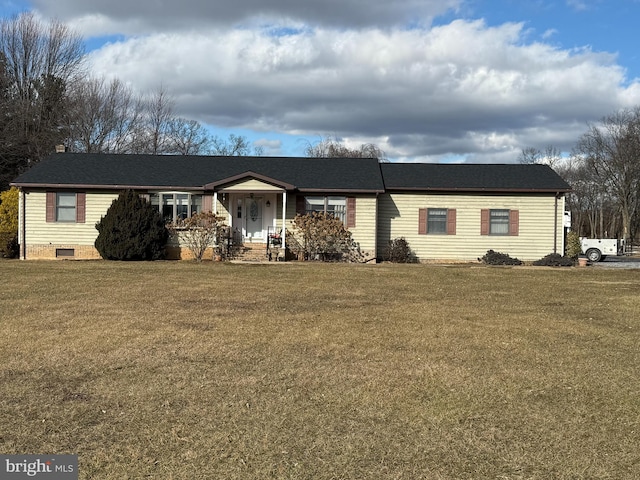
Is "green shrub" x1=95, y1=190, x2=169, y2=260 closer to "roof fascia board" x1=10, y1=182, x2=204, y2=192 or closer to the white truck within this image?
"roof fascia board" x1=10, y1=182, x2=204, y2=192

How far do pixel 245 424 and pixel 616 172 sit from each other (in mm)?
48573

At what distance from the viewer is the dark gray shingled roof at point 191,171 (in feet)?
70.7

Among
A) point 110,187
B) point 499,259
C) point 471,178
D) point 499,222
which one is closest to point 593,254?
point 499,222

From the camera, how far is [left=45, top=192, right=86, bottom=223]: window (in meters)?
21.8

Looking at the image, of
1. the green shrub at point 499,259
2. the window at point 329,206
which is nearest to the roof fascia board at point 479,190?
the window at point 329,206

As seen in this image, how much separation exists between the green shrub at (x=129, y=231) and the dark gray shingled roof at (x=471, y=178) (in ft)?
28.7

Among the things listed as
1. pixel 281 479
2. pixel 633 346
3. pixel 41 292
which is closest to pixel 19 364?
pixel 281 479

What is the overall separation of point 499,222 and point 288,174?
829 centimetres

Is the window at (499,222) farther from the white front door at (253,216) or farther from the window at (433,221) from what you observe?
the white front door at (253,216)

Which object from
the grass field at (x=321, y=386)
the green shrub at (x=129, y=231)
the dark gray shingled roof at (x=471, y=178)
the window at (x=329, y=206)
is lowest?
the grass field at (x=321, y=386)

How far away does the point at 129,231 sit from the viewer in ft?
66.6

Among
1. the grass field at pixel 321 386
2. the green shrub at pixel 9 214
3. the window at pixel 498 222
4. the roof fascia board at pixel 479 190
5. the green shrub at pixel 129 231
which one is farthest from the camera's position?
the green shrub at pixel 9 214

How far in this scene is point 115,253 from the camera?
20.5 metres

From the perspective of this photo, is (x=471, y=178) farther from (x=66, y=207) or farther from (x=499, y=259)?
(x=66, y=207)
